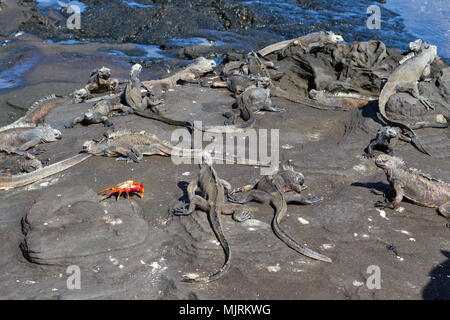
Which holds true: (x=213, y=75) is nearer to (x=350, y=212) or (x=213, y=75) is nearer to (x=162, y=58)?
(x=162, y=58)

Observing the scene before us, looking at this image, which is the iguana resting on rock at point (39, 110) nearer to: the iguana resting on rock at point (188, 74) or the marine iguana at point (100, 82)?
the marine iguana at point (100, 82)

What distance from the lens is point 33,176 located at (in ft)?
20.8

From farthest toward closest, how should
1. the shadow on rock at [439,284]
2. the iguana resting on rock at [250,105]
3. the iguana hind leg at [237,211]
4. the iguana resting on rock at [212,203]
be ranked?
the iguana resting on rock at [250,105], the iguana hind leg at [237,211], the iguana resting on rock at [212,203], the shadow on rock at [439,284]

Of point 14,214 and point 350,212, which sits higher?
point 350,212

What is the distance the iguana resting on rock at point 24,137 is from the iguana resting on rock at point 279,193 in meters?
4.09

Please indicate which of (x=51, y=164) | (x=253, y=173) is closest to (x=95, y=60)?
(x=51, y=164)

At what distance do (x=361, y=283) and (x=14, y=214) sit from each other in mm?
4363

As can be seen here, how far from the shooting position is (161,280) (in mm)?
4359

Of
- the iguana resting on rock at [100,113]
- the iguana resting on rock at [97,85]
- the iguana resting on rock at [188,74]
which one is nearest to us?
the iguana resting on rock at [100,113]

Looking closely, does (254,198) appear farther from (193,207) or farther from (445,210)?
(445,210)

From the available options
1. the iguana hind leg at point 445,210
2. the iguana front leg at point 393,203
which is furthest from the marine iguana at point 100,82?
the iguana hind leg at point 445,210

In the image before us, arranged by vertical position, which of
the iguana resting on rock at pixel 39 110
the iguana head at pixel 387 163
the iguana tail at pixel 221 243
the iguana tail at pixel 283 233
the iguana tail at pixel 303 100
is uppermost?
the iguana head at pixel 387 163

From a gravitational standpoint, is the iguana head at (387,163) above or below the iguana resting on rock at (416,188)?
above

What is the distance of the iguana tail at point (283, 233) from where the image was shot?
183 inches
